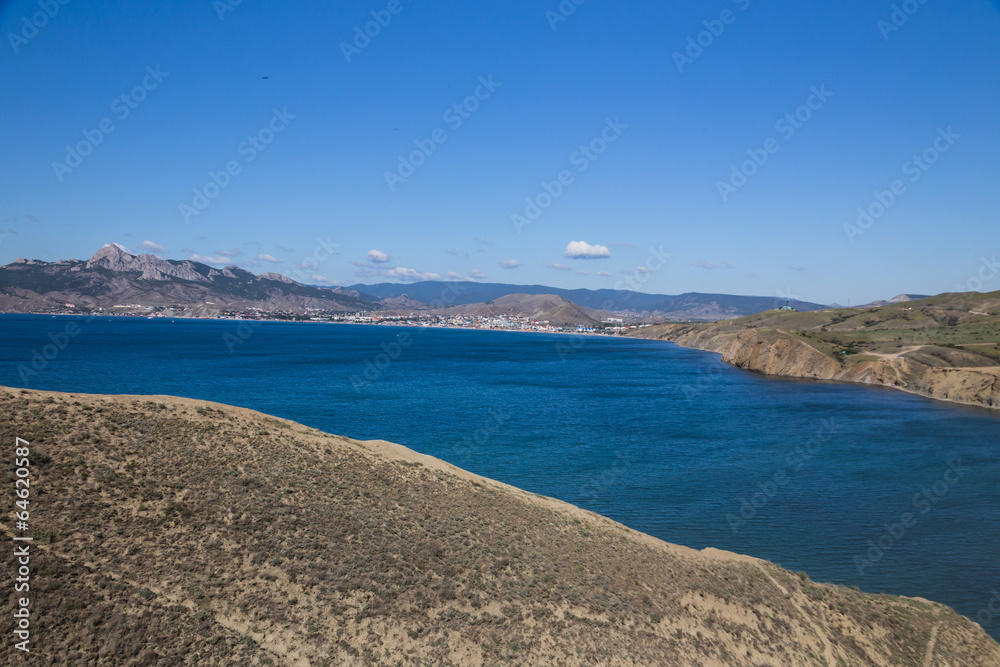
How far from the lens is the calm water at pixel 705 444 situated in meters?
29.7

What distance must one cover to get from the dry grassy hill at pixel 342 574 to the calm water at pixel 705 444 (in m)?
6.44

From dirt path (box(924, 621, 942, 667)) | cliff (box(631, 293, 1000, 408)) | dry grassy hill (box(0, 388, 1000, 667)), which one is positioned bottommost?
dirt path (box(924, 621, 942, 667))

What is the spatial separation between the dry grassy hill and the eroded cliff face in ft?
241

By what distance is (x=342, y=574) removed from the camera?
54.6 ft

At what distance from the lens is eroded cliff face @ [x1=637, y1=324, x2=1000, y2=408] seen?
77562 mm

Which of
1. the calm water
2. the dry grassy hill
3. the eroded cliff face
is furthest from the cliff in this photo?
the dry grassy hill

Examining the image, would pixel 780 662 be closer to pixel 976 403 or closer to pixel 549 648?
pixel 549 648

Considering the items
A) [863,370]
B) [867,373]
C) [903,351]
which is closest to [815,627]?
[867,373]

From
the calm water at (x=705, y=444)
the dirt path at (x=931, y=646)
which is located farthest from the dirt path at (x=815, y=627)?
the calm water at (x=705, y=444)

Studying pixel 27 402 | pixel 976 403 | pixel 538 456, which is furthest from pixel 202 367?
pixel 976 403

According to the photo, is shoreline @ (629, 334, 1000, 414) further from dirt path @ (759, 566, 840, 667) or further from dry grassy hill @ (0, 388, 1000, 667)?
dry grassy hill @ (0, 388, 1000, 667)

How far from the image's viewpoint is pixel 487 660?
15234 mm

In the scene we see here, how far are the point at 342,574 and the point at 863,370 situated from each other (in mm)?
109194

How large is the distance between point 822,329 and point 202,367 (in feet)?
508
